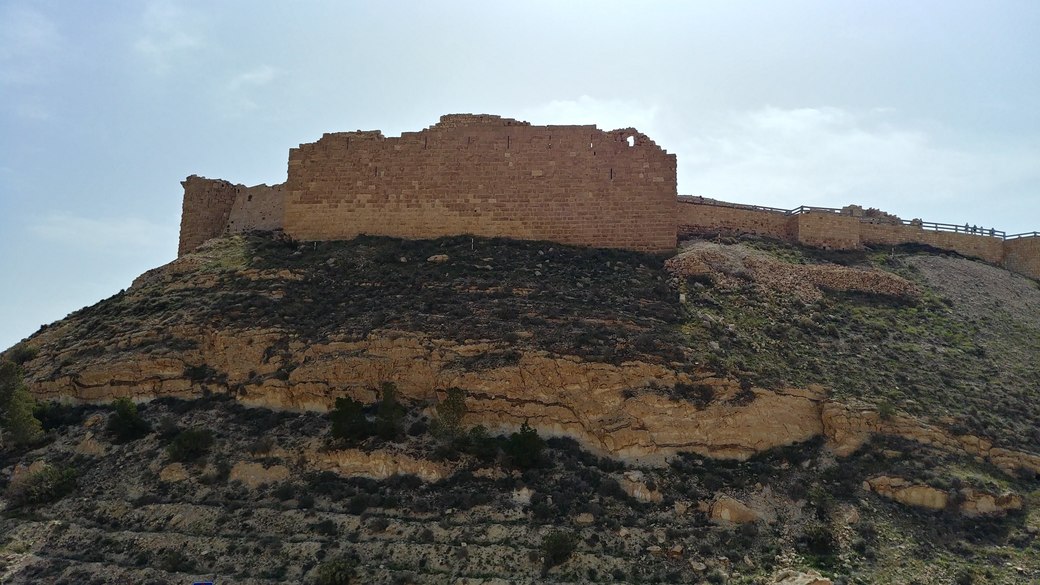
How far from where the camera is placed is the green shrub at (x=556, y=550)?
15.3m

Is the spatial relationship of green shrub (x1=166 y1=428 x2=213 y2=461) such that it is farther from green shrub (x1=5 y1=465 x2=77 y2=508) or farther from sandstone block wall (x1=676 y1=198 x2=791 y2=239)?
sandstone block wall (x1=676 y1=198 x2=791 y2=239)

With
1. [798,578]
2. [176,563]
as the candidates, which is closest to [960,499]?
[798,578]

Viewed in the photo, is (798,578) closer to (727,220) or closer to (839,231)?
(727,220)

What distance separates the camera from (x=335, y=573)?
592 inches

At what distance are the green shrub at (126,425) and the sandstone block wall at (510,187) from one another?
843 centimetres

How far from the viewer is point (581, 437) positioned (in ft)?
60.2

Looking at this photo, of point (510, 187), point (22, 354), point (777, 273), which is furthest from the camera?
point (510, 187)

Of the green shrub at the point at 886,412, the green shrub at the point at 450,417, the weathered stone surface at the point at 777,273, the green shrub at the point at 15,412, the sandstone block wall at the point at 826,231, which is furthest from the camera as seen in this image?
the sandstone block wall at the point at 826,231

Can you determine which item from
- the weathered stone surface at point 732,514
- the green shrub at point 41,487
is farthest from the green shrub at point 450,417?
the green shrub at point 41,487

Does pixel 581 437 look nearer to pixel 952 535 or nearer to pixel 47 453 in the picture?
pixel 952 535

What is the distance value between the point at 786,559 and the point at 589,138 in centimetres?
1394

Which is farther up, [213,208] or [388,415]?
[213,208]

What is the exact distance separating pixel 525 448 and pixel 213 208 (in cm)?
1621

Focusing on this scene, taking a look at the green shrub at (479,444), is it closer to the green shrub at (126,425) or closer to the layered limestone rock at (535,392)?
the layered limestone rock at (535,392)
